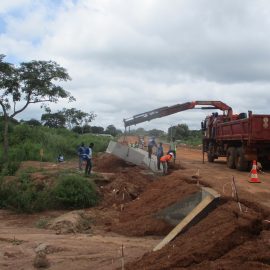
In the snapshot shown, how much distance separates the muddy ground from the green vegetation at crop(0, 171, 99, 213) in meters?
0.45

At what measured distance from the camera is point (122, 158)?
2647 centimetres

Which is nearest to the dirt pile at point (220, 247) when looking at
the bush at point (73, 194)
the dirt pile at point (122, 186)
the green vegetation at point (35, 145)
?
the dirt pile at point (122, 186)

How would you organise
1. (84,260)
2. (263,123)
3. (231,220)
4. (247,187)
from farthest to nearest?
1. (263,123)
2. (247,187)
3. (84,260)
4. (231,220)

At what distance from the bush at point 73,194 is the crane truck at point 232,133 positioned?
6.86 metres

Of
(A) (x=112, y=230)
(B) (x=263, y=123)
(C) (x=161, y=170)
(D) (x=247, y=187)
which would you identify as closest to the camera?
(A) (x=112, y=230)

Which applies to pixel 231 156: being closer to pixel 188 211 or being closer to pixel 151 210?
pixel 151 210

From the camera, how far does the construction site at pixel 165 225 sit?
759 cm

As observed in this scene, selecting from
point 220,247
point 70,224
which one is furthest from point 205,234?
point 70,224

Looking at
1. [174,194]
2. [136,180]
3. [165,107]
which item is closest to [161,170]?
[136,180]

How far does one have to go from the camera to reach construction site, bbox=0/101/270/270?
7.59 meters

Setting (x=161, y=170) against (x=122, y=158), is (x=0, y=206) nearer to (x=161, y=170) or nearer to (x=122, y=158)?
(x=161, y=170)

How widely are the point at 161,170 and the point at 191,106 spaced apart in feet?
23.5

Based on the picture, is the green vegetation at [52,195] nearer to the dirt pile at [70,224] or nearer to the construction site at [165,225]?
the construction site at [165,225]

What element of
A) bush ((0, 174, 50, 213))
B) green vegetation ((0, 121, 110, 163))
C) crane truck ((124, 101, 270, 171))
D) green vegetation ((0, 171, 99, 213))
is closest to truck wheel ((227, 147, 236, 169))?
crane truck ((124, 101, 270, 171))
